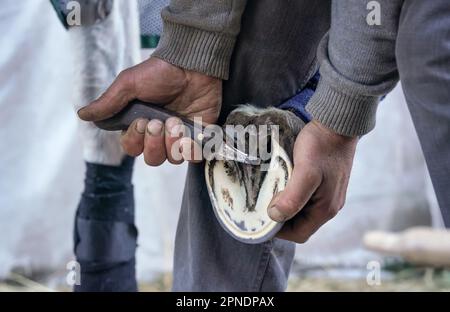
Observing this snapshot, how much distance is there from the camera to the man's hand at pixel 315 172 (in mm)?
755

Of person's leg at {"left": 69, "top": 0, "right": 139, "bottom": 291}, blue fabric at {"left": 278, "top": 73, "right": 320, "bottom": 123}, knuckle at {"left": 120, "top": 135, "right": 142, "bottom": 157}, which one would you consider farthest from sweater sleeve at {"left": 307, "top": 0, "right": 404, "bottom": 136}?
person's leg at {"left": 69, "top": 0, "right": 139, "bottom": 291}

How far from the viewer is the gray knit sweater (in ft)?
2.22

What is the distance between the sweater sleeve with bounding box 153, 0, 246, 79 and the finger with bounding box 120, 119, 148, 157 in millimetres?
78

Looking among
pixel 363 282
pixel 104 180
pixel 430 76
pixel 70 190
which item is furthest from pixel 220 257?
pixel 363 282

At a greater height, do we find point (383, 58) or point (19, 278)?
point (383, 58)

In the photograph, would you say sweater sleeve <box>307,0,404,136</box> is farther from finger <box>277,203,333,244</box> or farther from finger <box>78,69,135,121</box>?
finger <box>78,69,135,121</box>

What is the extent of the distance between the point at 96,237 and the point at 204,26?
500 millimetres

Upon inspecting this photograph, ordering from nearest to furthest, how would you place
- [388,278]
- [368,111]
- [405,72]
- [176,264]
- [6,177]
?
1. [405,72]
2. [368,111]
3. [176,264]
4. [6,177]
5. [388,278]

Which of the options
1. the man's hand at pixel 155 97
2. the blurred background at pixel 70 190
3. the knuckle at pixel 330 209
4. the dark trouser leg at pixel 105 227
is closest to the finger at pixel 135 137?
the man's hand at pixel 155 97

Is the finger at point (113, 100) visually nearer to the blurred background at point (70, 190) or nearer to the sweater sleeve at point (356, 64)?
the sweater sleeve at point (356, 64)

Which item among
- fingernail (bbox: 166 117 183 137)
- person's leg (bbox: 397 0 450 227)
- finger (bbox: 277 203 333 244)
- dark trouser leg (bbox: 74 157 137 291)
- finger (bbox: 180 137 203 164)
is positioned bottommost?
dark trouser leg (bbox: 74 157 137 291)

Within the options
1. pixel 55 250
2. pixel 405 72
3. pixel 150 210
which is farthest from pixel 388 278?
pixel 405 72

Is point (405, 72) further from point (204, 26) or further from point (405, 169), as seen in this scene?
point (405, 169)

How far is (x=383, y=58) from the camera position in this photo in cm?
68
